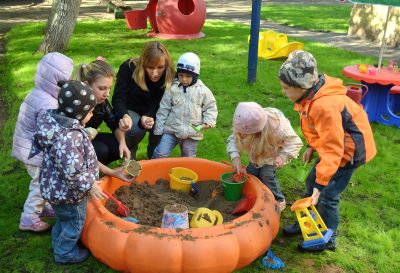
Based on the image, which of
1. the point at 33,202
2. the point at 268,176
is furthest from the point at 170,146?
the point at 33,202

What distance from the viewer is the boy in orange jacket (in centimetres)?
252

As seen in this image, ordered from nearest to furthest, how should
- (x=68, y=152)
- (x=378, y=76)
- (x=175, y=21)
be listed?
1. (x=68, y=152)
2. (x=378, y=76)
3. (x=175, y=21)

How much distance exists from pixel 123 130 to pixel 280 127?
3.99 ft

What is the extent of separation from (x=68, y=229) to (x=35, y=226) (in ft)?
1.55

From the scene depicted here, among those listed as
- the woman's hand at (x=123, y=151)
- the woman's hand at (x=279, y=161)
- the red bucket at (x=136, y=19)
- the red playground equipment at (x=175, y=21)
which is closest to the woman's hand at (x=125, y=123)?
the woman's hand at (x=123, y=151)

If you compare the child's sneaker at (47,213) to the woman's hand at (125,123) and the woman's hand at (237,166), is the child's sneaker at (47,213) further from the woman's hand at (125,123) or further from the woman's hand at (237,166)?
the woman's hand at (237,166)

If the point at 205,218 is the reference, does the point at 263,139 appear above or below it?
above

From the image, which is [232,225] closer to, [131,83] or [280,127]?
[280,127]

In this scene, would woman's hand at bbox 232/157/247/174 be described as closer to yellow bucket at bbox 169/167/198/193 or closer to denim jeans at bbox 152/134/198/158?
yellow bucket at bbox 169/167/198/193

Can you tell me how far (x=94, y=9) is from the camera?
565 inches

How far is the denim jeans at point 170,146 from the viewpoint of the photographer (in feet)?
12.3

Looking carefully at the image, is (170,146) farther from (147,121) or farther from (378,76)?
(378,76)

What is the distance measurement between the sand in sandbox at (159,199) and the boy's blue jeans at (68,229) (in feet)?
1.26

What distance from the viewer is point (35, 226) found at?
3.03 m
